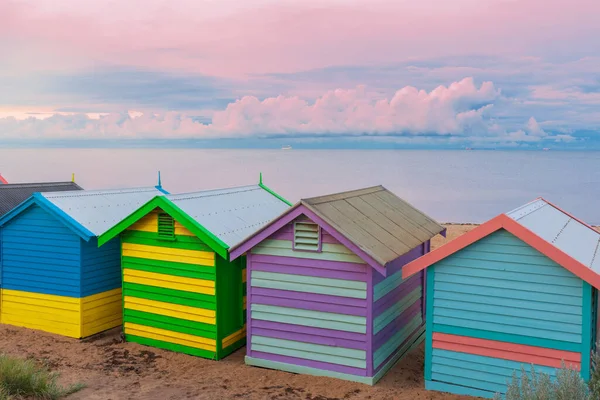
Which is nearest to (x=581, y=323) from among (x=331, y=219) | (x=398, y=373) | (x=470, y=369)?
(x=470, y=369)

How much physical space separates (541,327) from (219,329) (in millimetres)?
6264

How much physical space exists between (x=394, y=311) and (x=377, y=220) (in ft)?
6.38

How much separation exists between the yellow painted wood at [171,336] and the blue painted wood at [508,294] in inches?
193

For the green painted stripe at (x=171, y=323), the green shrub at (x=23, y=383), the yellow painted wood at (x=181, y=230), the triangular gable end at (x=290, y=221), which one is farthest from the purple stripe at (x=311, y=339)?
the green shrub at (x=23, y=383)

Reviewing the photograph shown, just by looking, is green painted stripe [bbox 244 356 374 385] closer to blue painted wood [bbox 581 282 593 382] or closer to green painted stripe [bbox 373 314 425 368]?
green painted stripe [bbox 373 314 425 368]

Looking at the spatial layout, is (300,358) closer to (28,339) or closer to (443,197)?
(28,339)

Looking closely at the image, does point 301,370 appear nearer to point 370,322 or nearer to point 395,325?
point 370,322

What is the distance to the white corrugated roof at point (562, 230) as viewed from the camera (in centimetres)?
971

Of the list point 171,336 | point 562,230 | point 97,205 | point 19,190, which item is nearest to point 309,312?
point 171,336

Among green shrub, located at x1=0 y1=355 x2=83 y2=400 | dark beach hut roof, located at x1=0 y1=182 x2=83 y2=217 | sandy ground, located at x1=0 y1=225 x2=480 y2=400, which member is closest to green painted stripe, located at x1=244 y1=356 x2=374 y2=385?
sandy ground, located at x1=0 y1=225 x2=480 y2=400

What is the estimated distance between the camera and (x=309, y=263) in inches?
434

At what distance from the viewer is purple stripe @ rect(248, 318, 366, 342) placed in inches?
423

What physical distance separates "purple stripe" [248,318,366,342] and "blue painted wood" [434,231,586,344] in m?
1.50

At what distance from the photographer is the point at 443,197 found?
7881cm
